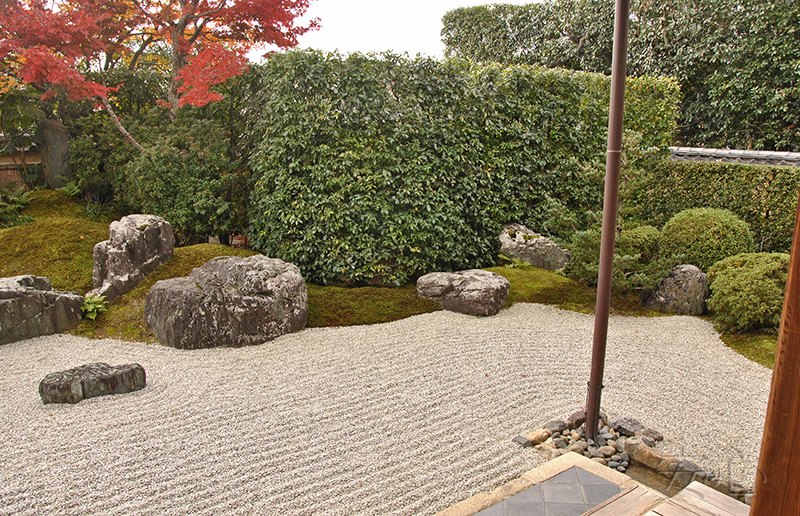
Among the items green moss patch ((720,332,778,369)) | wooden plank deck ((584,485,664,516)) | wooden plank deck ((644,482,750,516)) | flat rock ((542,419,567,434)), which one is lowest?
green moss patch ((720,332,778,369))

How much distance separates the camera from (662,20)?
50.6ft

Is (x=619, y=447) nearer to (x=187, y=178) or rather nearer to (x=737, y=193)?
(x=737, y=193)

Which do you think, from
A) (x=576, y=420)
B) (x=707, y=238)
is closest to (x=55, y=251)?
(x=576, y=420)

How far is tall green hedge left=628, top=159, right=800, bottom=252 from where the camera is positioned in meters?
8.67

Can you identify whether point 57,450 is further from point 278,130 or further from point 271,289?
point 278,130

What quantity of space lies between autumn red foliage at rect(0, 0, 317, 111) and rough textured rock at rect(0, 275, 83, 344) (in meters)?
3.37

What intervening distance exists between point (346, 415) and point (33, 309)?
445 cm

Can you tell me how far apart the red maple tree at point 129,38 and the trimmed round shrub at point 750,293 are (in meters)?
7.89

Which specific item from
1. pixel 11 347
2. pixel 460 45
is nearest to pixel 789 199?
pixel 11 347

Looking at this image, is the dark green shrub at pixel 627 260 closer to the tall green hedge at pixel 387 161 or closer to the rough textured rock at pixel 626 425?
the tall green hedge at pixel 387 161

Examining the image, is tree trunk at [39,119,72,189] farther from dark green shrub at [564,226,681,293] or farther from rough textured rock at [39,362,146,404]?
dark green shrub at [564,226,681,293]

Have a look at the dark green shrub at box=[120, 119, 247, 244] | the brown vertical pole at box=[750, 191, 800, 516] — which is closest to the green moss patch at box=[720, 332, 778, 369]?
the brown vertical pole at box=[750, 191, 800, 516]

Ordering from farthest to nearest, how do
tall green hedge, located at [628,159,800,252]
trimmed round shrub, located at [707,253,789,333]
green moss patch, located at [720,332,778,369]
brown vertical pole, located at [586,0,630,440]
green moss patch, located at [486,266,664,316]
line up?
tall green hedge, located at [628,159,800,252], green moss patch, located at [486,266,664,316], trimmed round shrub, located at [707,253,789,333], green moss patch, located at [720,332,778,369], brown vertical pole, located at [586,0,630,440]

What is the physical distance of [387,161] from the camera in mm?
8070
